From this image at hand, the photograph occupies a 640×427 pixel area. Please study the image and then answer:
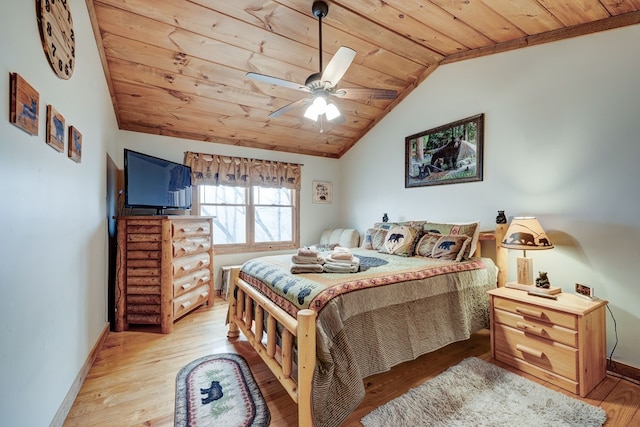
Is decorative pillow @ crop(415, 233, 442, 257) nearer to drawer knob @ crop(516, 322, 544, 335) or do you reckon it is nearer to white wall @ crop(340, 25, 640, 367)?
white wall @ crop(340, 25, 640, 367)

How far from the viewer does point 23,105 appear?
114cm

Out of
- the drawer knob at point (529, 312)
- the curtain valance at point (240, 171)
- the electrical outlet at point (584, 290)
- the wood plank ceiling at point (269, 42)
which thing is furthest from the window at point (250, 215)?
the electrical outlet at point (584, 290)

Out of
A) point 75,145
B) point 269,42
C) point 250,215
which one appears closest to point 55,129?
point 75,145

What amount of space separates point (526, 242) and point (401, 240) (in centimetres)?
112

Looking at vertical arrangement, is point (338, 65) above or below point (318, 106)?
above

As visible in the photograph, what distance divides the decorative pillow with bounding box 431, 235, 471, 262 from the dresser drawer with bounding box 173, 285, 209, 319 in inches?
107

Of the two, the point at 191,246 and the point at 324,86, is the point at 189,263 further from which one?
the point at 324,86

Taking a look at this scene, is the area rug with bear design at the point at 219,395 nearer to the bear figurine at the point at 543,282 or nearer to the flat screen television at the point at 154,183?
the flat screen television at the point at 154,183

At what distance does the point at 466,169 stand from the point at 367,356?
2466 mm

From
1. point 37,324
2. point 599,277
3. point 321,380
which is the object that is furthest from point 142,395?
point 599,277

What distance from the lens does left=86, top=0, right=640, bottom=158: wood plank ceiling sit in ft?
7.51

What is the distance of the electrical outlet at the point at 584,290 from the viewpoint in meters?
2.08

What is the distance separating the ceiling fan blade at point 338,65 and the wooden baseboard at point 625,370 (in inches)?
119

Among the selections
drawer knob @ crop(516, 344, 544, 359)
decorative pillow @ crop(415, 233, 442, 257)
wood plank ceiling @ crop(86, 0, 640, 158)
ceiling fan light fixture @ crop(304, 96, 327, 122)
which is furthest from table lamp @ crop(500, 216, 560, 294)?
ceiling fan light fixture @ crop(304, 96, 327, 122)
